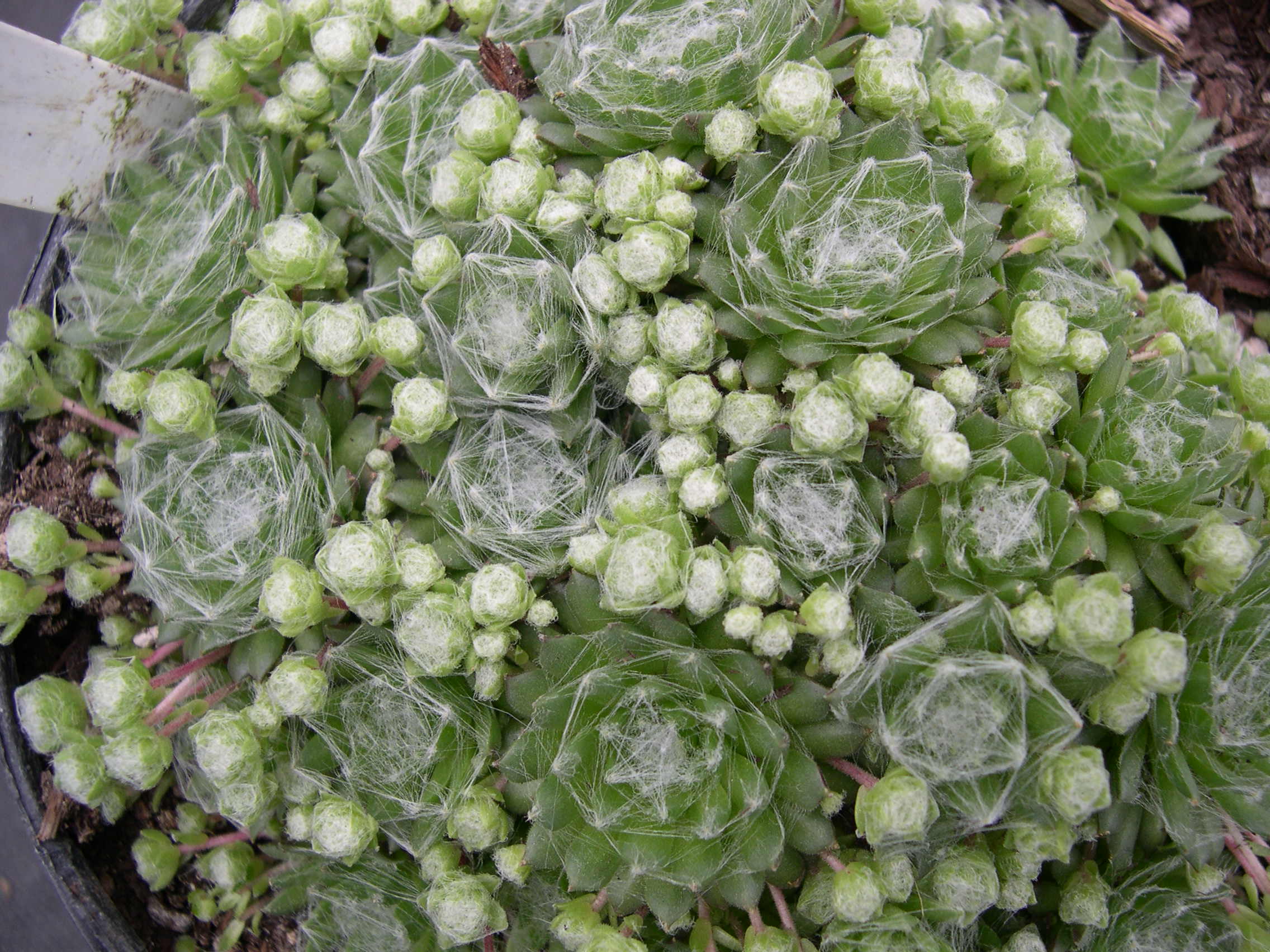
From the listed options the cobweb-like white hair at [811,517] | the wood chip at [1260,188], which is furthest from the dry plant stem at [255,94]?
the wood chip at [1260,188]

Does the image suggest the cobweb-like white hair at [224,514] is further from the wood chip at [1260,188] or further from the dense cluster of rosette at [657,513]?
the wood chip at [1260,188]

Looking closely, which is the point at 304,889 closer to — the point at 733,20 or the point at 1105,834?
the point at 1105,834

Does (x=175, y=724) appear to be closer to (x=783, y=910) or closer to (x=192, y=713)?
(x=192, y=713)

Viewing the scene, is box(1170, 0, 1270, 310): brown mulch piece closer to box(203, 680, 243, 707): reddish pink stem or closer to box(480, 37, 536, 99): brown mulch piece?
box(480, 37, 536, 99): brown mulch piece

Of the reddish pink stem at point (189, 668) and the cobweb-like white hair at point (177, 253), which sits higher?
the cobweb-like white hair at point (177, 253)

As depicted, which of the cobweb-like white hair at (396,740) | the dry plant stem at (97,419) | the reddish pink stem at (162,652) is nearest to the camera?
the cobweb-like white hair at (396,740)

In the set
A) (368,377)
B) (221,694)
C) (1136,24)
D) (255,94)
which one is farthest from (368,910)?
(1136,24)
